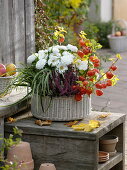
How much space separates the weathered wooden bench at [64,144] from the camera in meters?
3.70

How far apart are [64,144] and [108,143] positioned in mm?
472

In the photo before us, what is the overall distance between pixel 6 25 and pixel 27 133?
133 cm

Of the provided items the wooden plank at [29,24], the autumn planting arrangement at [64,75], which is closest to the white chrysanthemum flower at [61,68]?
the autumn planting arrangement at [64,75]

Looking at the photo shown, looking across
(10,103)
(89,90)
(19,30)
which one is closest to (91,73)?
(89,90)

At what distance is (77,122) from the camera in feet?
13.0

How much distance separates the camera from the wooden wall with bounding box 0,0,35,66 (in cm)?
486

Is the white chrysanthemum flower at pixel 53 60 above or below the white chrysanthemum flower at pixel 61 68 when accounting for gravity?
above

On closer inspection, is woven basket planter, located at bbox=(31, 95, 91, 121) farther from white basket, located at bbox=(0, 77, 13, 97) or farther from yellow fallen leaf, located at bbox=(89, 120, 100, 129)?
white basket, located at bbox=(0, 77, 13, 97)

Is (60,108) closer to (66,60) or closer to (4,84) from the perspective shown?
(66,60)

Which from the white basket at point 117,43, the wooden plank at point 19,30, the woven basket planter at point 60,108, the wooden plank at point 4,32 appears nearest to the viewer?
the woven basket planter at point 60,108

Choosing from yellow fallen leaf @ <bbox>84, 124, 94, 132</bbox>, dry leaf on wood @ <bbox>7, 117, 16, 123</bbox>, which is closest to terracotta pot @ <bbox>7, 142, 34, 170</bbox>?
dry leaf on wood @ <bbox>7, 117, 16, 123</bbox>

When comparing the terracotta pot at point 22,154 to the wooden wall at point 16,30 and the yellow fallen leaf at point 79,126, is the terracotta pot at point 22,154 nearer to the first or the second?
the yellow fallen leaf at point 79,126

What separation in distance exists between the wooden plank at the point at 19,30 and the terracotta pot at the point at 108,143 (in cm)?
131

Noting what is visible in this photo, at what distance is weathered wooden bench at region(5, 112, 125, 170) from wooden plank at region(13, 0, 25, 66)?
1.21 metres
